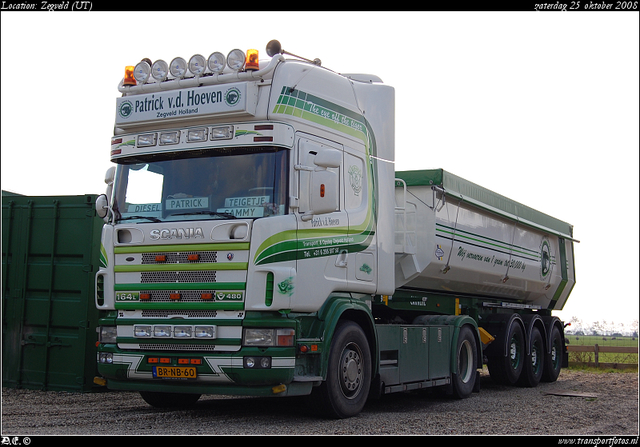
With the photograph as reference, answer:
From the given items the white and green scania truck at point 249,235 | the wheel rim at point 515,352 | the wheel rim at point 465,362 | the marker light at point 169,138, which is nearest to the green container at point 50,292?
the white and green scania truck at point 249,235

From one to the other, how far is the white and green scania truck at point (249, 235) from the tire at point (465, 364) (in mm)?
2029

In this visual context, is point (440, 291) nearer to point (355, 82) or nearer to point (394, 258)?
point (394, 258)

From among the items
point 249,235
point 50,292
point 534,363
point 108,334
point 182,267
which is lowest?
point 534,363

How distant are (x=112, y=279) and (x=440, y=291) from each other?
6005 millimetres

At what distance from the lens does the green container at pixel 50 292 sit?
1060 centimetres

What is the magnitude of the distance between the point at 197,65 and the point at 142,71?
77 centimetres

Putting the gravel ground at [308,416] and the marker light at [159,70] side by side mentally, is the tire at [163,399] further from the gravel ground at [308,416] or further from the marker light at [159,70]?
the marker light at [159,70]

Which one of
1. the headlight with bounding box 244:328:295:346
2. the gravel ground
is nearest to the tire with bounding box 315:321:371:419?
the gravel ground

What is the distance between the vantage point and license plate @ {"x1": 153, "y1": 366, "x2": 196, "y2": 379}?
787cm

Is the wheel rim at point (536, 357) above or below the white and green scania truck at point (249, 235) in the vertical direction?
below

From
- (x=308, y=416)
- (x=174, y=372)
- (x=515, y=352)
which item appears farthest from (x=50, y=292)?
(x=515, y=352)

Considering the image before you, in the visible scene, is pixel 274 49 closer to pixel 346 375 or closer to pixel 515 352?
pixel 346 375

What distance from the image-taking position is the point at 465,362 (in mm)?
12289
